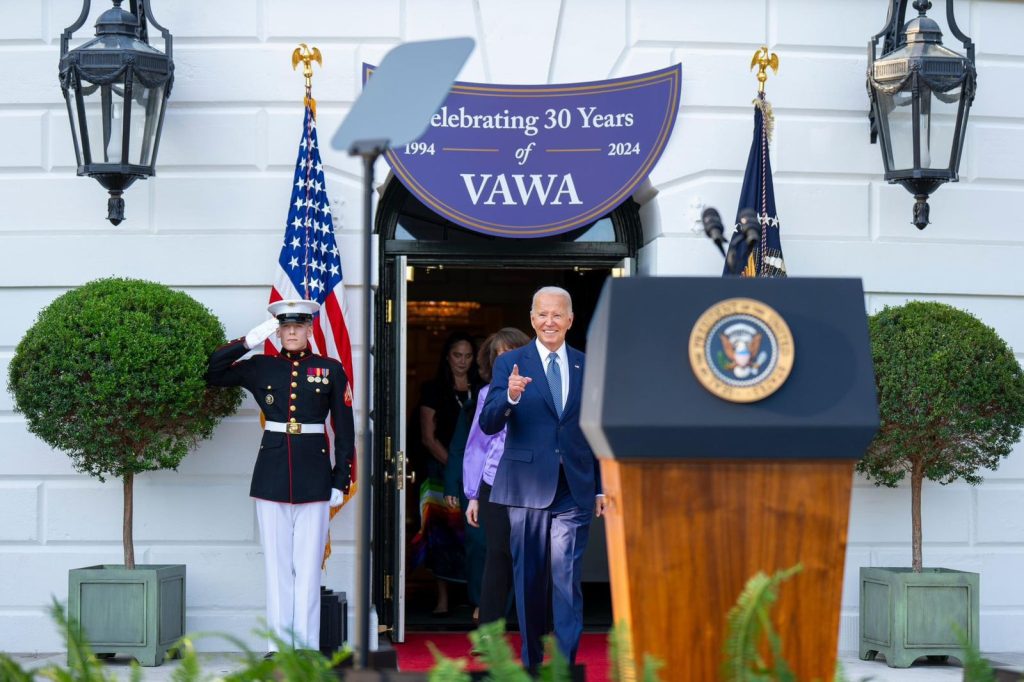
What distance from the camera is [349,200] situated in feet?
24.2

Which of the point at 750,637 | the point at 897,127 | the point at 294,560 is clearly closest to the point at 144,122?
the point at 294,560

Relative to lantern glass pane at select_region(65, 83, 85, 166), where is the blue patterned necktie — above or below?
below

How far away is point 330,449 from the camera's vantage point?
22.2ft

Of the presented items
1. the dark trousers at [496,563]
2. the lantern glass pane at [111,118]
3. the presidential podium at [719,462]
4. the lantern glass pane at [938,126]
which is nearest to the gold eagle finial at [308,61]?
the lantern glass pane at [111,118]

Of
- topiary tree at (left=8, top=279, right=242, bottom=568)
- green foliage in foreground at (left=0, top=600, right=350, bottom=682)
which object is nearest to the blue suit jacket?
topiary tree at (left=8, top=279, right=242, bottom=568)

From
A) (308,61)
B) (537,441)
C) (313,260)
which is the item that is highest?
(308,61)

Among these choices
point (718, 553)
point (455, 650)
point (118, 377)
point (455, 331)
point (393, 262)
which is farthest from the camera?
point (455, 331)

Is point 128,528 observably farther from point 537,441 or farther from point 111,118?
point 537,441

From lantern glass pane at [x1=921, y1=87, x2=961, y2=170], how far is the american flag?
319 centimetres

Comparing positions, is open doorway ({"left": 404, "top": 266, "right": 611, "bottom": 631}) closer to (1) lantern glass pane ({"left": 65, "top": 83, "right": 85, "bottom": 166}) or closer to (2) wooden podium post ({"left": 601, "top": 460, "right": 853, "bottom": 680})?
(1) lantern glass pane ({"left": 65, "top": 83, "right": 85, "bottom": 166})

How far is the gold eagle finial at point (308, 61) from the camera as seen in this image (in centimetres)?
721

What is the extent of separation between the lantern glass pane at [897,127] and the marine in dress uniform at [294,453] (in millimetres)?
3199

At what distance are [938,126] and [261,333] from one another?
3825 mm

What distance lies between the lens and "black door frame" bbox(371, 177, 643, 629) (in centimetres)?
765
